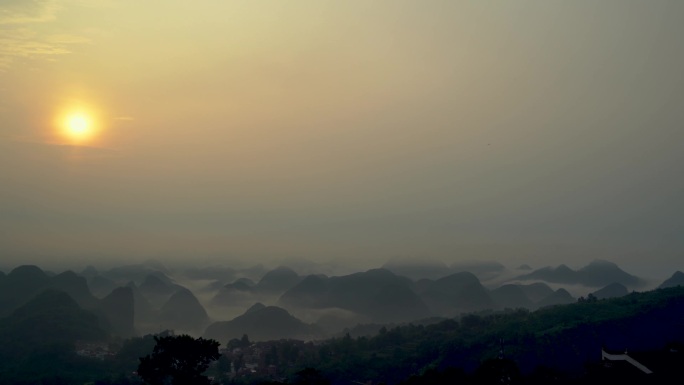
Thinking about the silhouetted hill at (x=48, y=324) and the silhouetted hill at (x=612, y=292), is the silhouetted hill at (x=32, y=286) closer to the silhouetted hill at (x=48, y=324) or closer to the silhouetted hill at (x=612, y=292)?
the silhouetted hill at (x=48, y=324)

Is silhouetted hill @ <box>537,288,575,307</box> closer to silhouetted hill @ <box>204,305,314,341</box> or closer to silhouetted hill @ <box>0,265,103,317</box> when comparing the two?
silhouetted hill @ <box>204,305,314,341</box>

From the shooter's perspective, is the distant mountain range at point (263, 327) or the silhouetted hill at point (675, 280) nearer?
the distant mountain range at point (263, 327)

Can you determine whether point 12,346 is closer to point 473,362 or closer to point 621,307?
point 473,362

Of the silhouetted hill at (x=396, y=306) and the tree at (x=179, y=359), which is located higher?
the silhouetted hill at (x=396, y=306)

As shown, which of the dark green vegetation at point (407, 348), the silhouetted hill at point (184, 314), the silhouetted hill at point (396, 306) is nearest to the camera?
the dark green vegetation at point (407, 348)

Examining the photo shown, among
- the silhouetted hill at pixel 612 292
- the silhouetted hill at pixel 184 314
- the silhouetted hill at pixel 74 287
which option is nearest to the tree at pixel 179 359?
the silhouetted hill at pixel 74 287

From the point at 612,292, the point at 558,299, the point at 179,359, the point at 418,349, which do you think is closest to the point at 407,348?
the point at 418,349

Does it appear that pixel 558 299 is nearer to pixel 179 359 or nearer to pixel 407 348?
pixel 407 348
